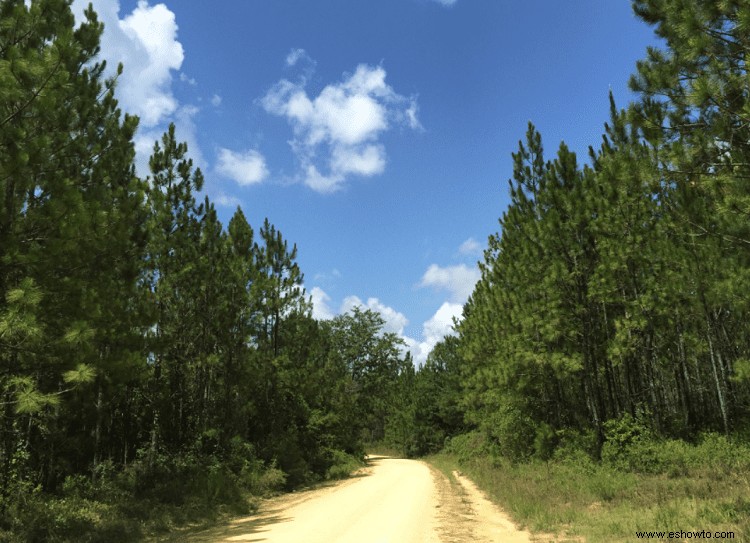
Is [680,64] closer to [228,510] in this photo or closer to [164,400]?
[228,510]

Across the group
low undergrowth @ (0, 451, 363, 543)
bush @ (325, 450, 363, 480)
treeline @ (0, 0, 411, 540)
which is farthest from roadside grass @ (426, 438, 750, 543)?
bush @ (325, 450, 363, 480)

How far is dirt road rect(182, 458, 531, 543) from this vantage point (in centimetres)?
877

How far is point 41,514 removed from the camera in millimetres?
8586

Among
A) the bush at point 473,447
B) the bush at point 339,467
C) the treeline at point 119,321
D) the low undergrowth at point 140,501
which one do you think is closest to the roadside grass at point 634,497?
the low undergrowth at point 140,501

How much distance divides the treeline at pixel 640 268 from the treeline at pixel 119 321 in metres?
9.62

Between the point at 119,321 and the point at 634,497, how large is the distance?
467 inches

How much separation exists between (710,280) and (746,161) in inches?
225

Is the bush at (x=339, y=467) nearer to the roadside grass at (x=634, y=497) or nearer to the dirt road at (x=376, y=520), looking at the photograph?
the dirt road at (x=376, y=520)

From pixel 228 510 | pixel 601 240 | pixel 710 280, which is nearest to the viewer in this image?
pixel 710 280

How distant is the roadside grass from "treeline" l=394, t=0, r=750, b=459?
1.98 m

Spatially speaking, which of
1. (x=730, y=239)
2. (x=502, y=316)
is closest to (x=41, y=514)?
(x=730, y=239)

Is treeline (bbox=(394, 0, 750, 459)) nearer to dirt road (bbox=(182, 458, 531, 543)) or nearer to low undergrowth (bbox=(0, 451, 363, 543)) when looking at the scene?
dirt road (bbox=(182, 458, 531, 543))

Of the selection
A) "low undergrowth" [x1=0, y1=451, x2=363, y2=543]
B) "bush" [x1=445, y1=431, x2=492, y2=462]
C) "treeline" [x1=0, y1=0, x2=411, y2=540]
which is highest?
"treeline" [x1=0, y1=0, x2=411, y2=540]

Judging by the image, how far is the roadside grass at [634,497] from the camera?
752 cm
